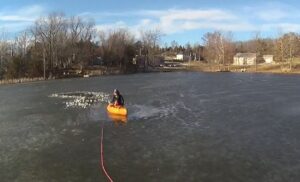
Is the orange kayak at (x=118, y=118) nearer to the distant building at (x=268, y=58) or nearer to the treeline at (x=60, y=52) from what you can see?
the treeline at (x=60, y=52)

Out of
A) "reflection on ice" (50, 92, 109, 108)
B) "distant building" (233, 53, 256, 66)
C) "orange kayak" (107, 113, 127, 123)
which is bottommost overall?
"orange kayak" (107, 113, 127, 123)

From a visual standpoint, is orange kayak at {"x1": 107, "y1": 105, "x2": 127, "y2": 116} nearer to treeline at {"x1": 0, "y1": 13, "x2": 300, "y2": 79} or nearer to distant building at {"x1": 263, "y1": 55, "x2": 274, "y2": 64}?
treeline at {"x1": 0, "y1": 13, "x2": 300, "y2": 79}

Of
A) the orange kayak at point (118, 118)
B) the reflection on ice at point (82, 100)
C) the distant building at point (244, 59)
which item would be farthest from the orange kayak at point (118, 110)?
the distant building at point (244, 59)

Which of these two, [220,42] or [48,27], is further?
[220,42]

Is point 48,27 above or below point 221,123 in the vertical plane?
above

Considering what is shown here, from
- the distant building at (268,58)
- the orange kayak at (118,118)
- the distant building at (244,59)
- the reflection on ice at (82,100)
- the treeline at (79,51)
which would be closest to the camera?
the orange kayak at (118,118)

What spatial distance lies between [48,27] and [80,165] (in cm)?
8548

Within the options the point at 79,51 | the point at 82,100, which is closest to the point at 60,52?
the point at 79,51

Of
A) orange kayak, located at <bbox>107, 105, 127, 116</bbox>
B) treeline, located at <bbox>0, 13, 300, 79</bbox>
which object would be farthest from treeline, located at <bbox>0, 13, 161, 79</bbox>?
orange kayak, located at <bbox>107, 105, 127, 116</bbox>

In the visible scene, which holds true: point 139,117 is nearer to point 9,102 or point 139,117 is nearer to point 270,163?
point 270,163

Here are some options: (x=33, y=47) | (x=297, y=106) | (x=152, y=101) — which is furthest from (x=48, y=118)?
(x=33, y=47)

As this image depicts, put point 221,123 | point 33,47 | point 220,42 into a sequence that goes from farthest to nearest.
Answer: point 220,42 < point 33,47 < point 221,123

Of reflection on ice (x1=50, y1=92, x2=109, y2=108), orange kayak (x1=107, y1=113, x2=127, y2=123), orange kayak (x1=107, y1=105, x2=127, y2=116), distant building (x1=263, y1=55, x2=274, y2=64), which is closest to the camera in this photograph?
orange kayak (x1=107, y1=113, x2=127, y2=123)

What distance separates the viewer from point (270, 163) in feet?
60.9
